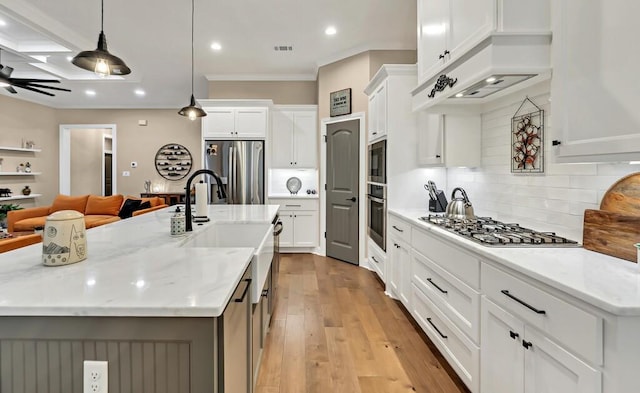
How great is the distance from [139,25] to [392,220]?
151 inches

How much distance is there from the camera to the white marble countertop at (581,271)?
98 centimetres

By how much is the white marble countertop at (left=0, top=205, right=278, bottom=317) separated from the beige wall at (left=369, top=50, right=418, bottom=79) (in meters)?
4.07

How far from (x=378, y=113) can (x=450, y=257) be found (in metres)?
2.38

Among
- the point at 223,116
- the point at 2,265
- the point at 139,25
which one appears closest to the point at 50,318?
the point at 2,265

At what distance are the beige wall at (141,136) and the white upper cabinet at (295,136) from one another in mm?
3165

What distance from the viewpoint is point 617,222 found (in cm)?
144

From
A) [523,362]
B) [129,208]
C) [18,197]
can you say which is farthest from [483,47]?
[18,197]

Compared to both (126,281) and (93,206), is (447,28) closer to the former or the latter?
(126,281)

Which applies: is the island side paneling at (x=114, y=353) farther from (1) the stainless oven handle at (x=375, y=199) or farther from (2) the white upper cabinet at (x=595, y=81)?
(1) the stainless oven handle at (x=375, y=199)

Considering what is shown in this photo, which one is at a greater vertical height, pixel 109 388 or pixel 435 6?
pixel 435 6

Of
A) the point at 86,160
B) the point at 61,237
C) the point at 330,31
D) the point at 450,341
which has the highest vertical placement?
the point at 330,31

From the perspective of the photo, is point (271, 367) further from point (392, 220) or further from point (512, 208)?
point (512, 208)

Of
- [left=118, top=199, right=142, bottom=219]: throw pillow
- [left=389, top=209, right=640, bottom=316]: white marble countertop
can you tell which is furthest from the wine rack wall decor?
[left=389, top=209, right=640, bottom=316]: white marble countertop

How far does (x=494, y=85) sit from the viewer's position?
2.10 m
